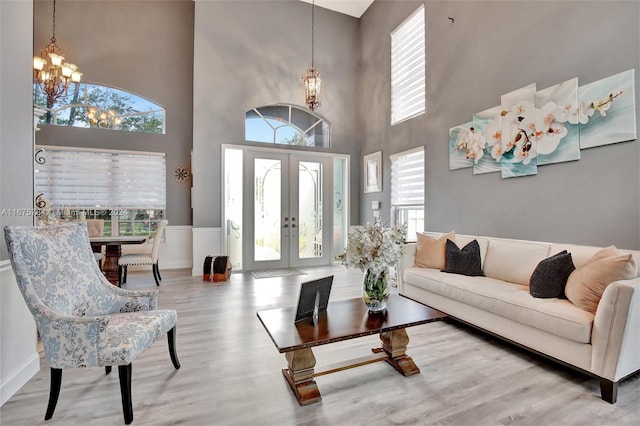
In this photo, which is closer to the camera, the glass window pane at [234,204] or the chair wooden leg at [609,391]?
the chair wooden leg at [609,391]

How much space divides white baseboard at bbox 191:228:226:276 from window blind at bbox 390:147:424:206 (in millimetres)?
3264

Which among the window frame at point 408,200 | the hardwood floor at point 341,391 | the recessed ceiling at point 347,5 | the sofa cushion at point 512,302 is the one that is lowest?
the hardwood floor at point 341,391

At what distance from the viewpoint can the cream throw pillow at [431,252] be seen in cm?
358

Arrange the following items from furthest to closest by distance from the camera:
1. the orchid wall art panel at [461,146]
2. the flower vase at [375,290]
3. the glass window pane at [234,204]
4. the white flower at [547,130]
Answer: the glass window pane at [234,204] → the orchid wall art panel at [461,146] → the white flower at [547,130] → the flower vase at [375,290]

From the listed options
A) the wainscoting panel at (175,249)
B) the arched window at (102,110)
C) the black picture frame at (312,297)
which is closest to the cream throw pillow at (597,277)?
the black picture frame at (312,297)

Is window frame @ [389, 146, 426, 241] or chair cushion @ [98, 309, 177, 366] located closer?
chair cushion @ [98, 309, 177, 366]

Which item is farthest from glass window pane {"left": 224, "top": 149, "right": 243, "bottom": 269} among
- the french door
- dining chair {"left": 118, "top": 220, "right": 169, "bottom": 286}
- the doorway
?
dining chair {"left": 118, "top": 220, "right": 169, "bottom": 286}

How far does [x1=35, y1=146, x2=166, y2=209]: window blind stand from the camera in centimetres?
527

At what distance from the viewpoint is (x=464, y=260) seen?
10.9ft

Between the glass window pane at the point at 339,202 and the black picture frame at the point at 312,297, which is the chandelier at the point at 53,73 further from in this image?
the black picture frame at the point at 312,297

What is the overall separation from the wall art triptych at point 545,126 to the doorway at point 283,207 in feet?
9.49

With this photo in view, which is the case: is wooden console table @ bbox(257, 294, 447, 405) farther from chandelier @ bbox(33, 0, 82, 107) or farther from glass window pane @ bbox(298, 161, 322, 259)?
chandelier @ bbox(33, 0, 82, 107)

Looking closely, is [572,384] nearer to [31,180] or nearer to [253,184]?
[31,180]

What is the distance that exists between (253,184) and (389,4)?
13.8ft
